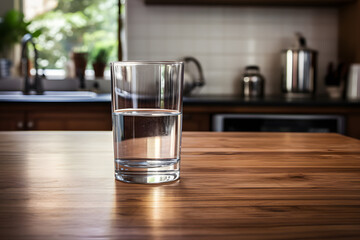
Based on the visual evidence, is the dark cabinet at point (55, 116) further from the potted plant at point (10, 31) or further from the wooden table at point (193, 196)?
the wooden table at point (193, 196)

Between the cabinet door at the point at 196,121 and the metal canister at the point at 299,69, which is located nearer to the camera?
the cabinet door at the point at 196,121

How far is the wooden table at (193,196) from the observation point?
12.5 inches

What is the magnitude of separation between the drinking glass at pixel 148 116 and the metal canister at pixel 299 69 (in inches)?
92.0

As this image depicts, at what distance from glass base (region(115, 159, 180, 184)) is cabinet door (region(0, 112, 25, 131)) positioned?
197 centimetres

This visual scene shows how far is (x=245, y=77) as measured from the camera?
2734mm

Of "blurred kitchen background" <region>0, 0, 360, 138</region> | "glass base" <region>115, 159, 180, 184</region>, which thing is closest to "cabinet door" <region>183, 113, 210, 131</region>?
"blurred kitchen background" <region>0, 0, 360, 138</region>

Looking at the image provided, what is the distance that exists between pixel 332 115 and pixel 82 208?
208 cm

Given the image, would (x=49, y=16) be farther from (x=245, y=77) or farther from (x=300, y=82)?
(x=300, y=82)

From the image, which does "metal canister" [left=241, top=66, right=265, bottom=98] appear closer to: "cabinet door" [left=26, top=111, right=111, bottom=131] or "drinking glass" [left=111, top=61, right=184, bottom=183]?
"cabinet door" [left=26, top=111, right=111, bottom=131]

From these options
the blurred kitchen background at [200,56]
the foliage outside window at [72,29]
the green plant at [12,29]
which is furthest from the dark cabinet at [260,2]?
the green plant at [12,29]

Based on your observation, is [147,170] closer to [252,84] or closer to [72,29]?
[252,84]

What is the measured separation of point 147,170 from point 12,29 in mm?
2980

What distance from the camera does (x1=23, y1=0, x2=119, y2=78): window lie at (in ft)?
10.5

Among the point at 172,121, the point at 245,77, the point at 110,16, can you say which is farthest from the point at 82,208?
the point at 110,16
